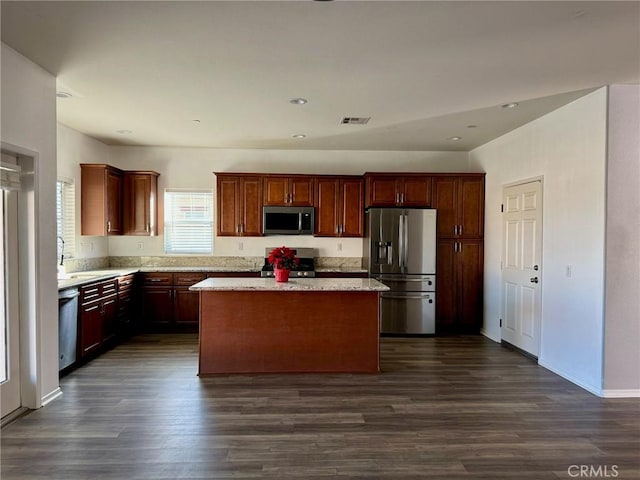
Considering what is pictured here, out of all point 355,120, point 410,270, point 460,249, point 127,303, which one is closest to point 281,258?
point 355,120

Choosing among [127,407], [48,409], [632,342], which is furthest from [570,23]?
[48,409]

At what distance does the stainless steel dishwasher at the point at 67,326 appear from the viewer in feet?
12.2

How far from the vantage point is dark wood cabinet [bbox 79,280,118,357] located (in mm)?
4141

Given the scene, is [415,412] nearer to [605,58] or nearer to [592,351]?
[592,351]

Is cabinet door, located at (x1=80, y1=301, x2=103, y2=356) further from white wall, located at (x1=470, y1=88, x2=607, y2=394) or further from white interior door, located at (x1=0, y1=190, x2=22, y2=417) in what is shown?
white wall, located at (x1=470, y1=88, x2=607, y2=394)

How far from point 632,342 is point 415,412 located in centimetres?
202

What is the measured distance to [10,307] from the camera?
297 cm

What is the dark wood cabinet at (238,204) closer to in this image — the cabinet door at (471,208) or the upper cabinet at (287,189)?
the upper cabinet at (287,189)

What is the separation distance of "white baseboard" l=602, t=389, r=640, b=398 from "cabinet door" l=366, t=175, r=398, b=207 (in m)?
3.18

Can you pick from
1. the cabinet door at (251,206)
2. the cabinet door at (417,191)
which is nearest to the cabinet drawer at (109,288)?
the cabinet door at (251,206)

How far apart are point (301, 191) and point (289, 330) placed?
247 cm

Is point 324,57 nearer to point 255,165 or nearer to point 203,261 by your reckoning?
point 255,165

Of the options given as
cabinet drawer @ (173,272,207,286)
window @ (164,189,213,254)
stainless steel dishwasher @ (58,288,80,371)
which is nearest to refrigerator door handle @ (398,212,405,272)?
cabinet drawer @ (173,272,207,286)

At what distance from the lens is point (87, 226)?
204 inches
